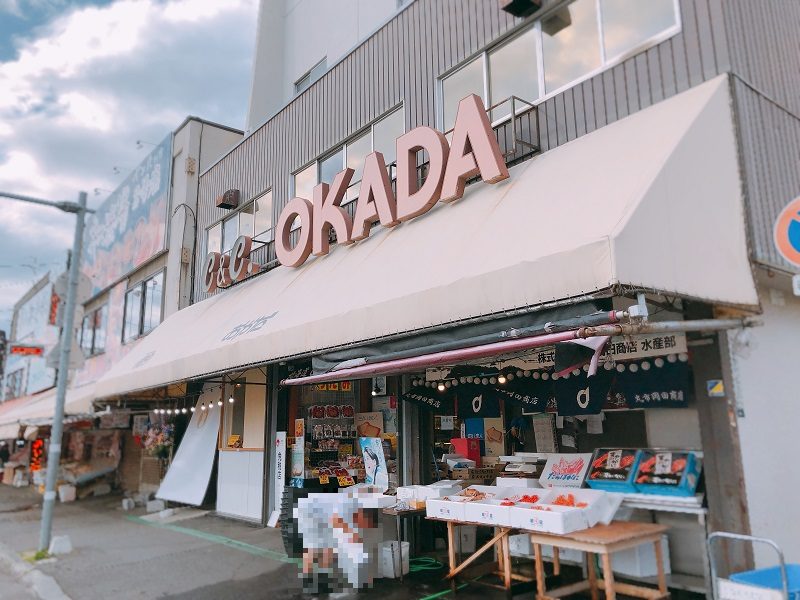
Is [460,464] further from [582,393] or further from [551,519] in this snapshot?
[551,519]

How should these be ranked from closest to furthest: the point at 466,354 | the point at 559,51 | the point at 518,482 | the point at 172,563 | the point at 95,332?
the point at 466,354
the point at 518,482
the point at 559,51
the point at 172,563
the point at 95,332

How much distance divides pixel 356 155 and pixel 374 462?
5.99 meters

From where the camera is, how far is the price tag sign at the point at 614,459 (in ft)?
24.9

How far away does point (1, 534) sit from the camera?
13219 mm

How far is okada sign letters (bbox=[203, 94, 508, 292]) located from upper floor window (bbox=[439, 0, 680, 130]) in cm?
94

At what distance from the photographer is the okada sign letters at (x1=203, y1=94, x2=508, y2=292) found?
809 centimetres

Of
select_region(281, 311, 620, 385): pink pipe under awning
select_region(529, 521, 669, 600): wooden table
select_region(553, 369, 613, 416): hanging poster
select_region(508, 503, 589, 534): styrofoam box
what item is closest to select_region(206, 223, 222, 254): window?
select_region(281, 311, 620, 385): pink pipe under awning

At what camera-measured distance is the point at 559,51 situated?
28.0 ft

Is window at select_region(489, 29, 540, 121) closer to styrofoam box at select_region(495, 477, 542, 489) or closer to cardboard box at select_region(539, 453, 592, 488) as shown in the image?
cardboard box at select_region(539, 453, 592, 488)

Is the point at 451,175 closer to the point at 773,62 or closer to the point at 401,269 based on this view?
the point at 401,269

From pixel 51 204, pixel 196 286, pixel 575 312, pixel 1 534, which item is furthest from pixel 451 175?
pixel 1 534

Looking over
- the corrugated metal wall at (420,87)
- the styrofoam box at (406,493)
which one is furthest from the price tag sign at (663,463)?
the corrugated metal wall at (420,87)

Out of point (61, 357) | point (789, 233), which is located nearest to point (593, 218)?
point (789, 233)

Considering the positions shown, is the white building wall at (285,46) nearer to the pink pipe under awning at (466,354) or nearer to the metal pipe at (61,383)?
the metal pipe at (61,383)
